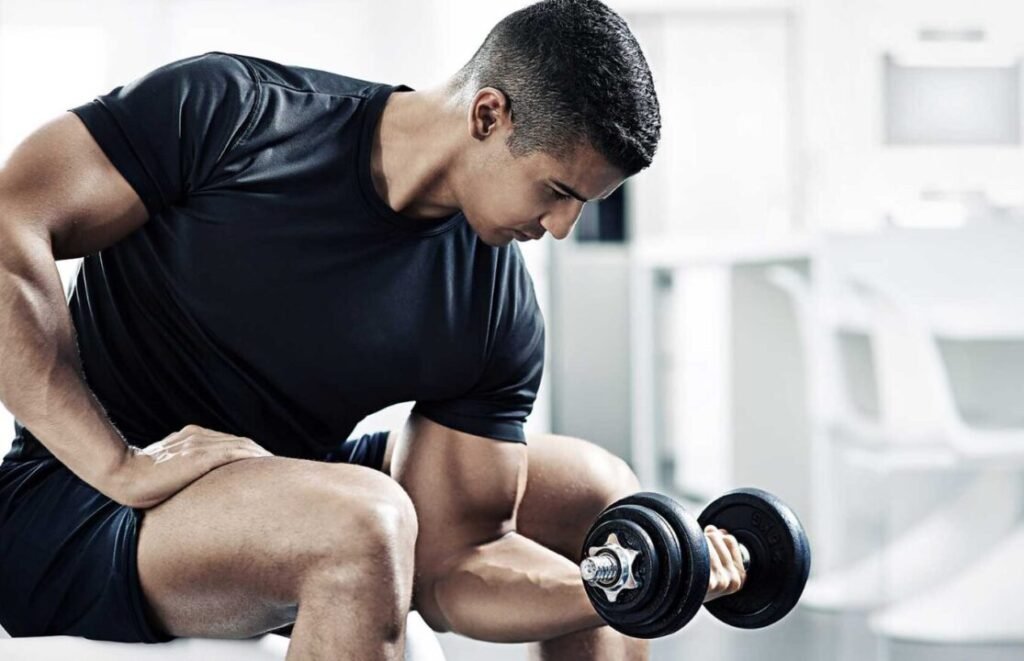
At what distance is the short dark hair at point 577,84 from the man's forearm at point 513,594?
41 cm

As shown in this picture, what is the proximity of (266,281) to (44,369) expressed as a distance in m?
0.21

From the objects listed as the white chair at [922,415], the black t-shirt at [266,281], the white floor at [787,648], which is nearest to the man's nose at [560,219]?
the black t-shirt at [266,281]

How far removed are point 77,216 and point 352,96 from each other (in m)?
0.29

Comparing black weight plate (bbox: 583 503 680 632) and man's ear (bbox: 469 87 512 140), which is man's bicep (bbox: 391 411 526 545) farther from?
man's ear (bbox: 469 87 512 140)

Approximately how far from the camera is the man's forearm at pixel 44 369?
1.05 m

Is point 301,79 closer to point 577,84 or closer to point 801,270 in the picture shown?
point 577,84

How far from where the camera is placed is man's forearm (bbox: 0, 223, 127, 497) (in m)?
1.05

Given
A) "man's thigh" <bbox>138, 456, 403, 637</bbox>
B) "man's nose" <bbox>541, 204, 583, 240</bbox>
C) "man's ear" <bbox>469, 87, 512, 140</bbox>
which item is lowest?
"man's thigh" <bbox>138, 456, 403, 637</bbox>

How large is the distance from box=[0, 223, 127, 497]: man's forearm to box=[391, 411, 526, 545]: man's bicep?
1.09ft

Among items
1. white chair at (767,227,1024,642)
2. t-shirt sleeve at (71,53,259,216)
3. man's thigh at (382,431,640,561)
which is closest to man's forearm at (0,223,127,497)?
t-shirt sleeve at (71,53,259,216)

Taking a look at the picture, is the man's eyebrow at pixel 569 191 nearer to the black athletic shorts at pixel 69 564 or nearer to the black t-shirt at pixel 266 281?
the black t-shirt at pixel 266 281

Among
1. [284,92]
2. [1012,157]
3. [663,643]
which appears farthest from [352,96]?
[1012,157]

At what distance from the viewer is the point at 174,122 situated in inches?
44.1

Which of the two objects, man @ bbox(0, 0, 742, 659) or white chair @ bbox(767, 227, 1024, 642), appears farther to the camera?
white chair @ bbox(767, 227, 1024, 642)
